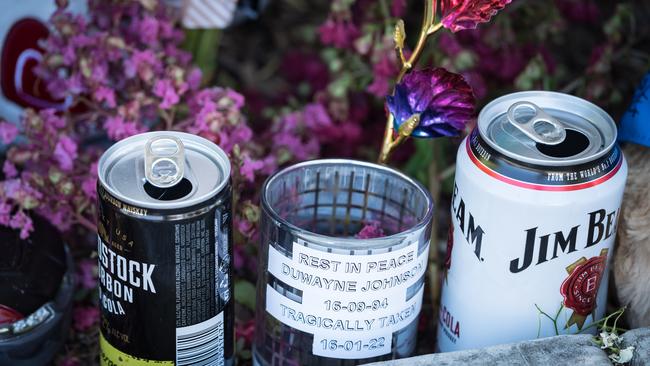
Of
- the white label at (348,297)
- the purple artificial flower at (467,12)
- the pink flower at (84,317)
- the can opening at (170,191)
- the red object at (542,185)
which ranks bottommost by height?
the pink flower at (84,317)

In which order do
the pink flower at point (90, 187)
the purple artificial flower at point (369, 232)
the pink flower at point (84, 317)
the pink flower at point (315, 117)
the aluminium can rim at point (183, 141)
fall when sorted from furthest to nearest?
the pink flower at point (315, 117) → the pink flower at point (84, 317) → the pink flower at point (90, 187) → the purple artificial flower at point (369, 232) → the aluminium can rim at point (183, 141)


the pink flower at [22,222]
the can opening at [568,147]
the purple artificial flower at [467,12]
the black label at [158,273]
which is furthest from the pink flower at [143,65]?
the can opening at [568,147]

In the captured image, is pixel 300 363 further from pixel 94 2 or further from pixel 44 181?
pixel 94 2

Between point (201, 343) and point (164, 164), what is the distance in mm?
256

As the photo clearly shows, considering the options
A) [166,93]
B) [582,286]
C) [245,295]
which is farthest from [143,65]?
[582,286]

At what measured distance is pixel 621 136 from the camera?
1429 mm

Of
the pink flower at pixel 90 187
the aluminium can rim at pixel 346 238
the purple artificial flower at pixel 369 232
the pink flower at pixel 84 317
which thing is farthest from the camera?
the pink flower at pixel 84 317

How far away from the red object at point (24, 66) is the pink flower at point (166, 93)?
31 cm

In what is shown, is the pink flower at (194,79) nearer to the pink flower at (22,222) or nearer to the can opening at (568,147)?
the pink flower at (22,222)

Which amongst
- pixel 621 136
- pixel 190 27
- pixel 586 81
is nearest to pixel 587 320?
pixel 621 136

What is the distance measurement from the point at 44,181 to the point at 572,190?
2.62 ft

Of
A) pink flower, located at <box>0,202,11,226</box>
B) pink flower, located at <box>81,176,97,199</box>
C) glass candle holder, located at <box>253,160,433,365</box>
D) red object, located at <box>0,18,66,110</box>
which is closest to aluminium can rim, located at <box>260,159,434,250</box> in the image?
glass candle holder, located at <box>253,160,433,365</box>

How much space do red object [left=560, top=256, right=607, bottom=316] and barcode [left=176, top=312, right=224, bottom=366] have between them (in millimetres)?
477

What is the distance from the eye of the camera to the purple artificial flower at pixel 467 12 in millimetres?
1213
